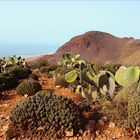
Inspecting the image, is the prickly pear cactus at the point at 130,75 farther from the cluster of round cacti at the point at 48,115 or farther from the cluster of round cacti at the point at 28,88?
the cluster of round cacti at the point at 28,88

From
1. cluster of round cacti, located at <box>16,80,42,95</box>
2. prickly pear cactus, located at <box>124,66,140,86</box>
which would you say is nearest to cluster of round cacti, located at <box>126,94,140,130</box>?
prickly pear cactus, located at <box>124,66,140,86</box>

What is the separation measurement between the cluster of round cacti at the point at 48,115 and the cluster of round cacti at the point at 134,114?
0.89 meters

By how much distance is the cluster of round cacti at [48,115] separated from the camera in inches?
301

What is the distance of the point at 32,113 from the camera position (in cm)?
780

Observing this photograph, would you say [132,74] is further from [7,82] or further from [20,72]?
[20,72]

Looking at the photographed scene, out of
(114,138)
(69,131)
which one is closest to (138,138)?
(114,138)

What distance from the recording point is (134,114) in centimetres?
735

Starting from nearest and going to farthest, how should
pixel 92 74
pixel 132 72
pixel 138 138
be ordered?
1. pixel 138 138
2. pixel 132 72
3. pixel 92 74

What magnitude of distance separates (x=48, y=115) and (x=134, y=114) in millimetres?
1495

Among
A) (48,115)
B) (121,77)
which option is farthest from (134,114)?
(121,77)

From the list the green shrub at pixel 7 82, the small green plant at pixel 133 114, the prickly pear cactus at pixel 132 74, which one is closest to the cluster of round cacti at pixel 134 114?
the small green plant at pixel 133 114

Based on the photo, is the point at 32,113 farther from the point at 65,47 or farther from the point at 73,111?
the point at 65,47

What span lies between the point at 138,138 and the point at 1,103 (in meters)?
4.54

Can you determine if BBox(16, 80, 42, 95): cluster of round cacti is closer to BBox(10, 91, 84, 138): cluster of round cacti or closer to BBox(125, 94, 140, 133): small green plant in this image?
BBox(10, 91, 84, 138): cluster of round cacti
